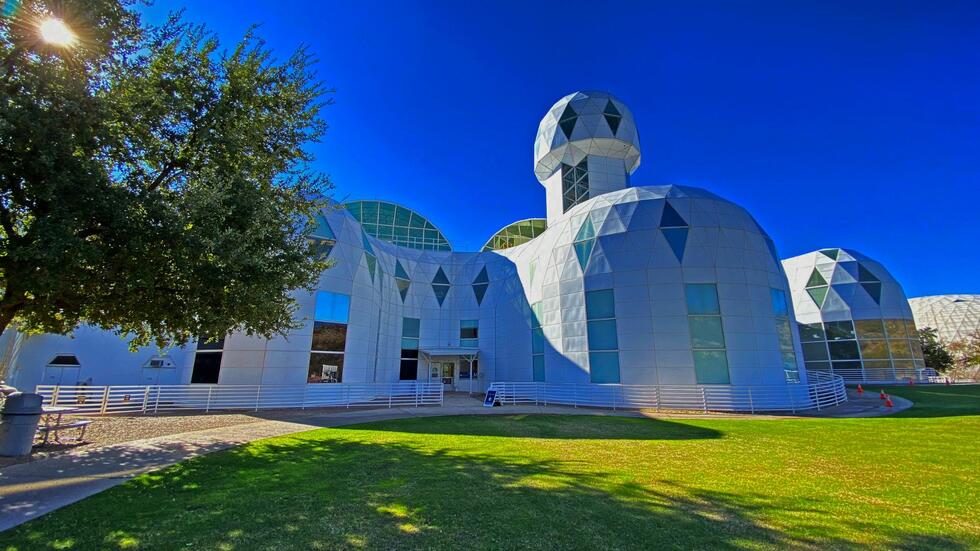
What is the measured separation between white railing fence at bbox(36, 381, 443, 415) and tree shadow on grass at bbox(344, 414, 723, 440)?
15.5 ft

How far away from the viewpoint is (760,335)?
1889 cm

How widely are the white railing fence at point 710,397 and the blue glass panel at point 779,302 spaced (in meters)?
3.66

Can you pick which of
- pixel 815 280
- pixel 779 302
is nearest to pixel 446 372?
pixel 779 302

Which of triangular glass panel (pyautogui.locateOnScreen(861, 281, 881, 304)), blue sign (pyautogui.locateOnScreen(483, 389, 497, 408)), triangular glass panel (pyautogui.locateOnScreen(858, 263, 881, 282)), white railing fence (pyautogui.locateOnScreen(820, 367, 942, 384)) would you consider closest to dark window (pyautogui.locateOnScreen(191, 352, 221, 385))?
blue sign (pyautogui.locateOnScreen(483, 389, 497, 408))

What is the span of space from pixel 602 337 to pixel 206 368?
1926cm

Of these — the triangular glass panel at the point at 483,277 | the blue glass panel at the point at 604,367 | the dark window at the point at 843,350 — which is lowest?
the blue glass panel at the point at 604,367

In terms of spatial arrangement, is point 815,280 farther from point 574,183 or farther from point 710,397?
point 710,397

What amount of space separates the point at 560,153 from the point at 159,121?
2553cm

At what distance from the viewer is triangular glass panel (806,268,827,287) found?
119ft

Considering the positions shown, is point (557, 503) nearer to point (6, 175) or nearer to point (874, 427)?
point (6, 175)

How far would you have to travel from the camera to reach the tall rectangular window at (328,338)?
64.4ft

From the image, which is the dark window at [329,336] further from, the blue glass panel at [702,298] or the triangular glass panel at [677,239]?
the blue glass panel at [702,298]

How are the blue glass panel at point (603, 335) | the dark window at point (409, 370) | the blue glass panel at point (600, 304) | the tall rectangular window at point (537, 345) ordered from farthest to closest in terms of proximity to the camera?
1. the dark window at point (409, 370)
2. the tall rectangular window at point (537, 345)
3. the blue glass panel at point (600, 304)
4. the blue glass panel at point (603, 335)

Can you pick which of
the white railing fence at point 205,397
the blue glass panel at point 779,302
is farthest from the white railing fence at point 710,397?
the white railing fence at point 205,397
